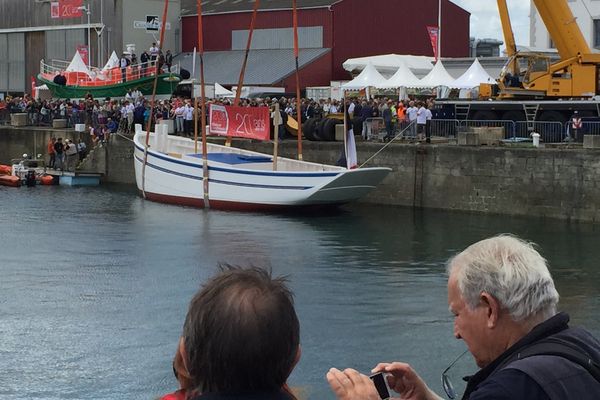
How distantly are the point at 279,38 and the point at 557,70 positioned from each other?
24.3 metres

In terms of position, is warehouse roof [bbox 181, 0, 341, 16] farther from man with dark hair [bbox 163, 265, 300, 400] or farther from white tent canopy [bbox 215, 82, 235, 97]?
man with dark hair [bbox 163, 265, 300, 400]

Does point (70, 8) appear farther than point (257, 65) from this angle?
Yes

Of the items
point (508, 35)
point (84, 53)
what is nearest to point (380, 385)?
point (508, 35)

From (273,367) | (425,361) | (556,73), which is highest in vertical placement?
(556,73)

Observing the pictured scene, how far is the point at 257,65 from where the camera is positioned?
56500 millimetres

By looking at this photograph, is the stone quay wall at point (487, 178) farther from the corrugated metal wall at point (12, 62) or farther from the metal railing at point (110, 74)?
the corrugated metal wall at point (12, 62)

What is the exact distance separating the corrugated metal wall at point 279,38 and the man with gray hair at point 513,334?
5360 cm

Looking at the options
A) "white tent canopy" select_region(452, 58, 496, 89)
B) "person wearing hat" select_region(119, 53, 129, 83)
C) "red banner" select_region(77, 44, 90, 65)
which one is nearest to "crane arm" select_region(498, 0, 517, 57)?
"white tent canopy" select_region(452, 58, 496, 89)

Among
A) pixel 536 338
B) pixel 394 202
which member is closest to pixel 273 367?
pixel 536 338

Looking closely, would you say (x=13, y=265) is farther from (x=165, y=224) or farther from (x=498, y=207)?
(x=498, y=207)

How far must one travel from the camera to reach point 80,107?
46000 millimetres

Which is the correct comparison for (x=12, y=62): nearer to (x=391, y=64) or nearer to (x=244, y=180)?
(x=391, y=64)

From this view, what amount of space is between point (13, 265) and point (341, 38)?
37.0 meters

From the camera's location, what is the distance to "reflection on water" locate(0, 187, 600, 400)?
45.9 ft
